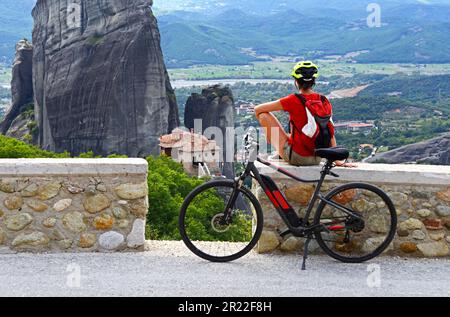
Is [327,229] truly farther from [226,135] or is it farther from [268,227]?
[226,135]

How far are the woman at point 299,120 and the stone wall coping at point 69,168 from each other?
128 centimetres

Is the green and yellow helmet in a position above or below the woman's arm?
above

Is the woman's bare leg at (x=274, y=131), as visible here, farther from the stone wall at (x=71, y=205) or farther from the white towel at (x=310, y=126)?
the stone wall at (x=71, y=205)

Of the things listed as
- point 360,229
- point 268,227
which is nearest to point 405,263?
point 360,229

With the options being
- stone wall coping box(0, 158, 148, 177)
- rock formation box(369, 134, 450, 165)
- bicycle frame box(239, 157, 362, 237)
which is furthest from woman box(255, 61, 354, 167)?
rock formation box(369, 134, 450, 165)

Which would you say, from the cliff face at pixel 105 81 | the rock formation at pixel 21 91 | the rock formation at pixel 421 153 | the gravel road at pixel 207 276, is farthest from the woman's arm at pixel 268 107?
the rock formation at pixel 21 91

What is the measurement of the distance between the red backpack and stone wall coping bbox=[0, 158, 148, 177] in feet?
5.28

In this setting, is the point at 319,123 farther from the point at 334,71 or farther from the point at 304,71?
the point at 334,71

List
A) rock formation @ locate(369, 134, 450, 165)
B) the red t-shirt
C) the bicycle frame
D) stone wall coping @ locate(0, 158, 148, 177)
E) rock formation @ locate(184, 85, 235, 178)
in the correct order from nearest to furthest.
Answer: the bicycle frame, the red t-shirt, stone wall coping @ locate(0, 158, 148, 177), rock formation @ locate(369, 134, 450, 165), rock formation @ locate(184, 85, 235, 178)

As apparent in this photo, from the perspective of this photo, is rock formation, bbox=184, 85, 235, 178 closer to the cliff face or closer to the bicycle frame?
the cliff face

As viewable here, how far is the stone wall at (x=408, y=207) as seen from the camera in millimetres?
7082

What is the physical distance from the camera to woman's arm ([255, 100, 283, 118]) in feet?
22.4

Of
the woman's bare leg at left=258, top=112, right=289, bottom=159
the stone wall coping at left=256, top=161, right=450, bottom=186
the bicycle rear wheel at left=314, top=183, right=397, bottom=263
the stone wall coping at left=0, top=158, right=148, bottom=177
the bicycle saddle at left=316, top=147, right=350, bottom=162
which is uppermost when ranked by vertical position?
the woman's bare leg at left=258, top=112, right=289, bottom=159

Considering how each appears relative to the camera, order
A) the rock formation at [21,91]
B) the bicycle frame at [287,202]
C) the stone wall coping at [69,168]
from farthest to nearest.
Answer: the rock formation at [21,91] → the stone wall coping at [69,168] → the bicycle frame at [287,202]
